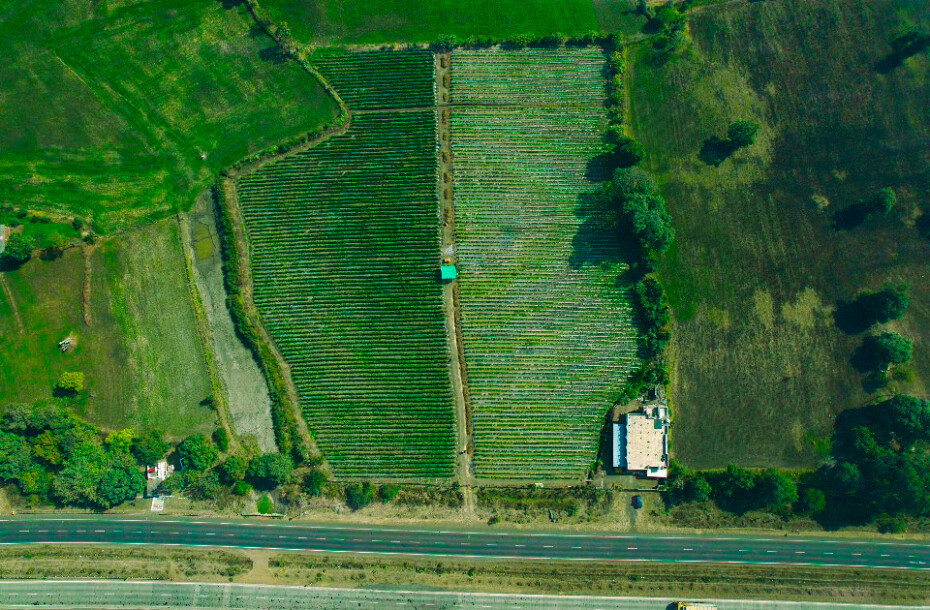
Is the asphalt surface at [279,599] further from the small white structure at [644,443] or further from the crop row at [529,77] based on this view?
the crop row at [529,77]

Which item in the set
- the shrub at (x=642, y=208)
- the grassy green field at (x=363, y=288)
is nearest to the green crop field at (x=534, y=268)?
the shrub at (x=642, y=208)

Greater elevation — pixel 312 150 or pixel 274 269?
pixel 312 150

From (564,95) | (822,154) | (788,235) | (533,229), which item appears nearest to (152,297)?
(533,229)

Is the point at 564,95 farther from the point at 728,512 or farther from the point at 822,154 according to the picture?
the point at 728,512

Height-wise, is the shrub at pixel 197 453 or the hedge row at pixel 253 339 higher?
the hedge row at pixel 253 339

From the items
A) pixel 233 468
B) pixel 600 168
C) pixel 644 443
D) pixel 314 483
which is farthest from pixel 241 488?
pixel 600 168

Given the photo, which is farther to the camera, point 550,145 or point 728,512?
point 550,145
